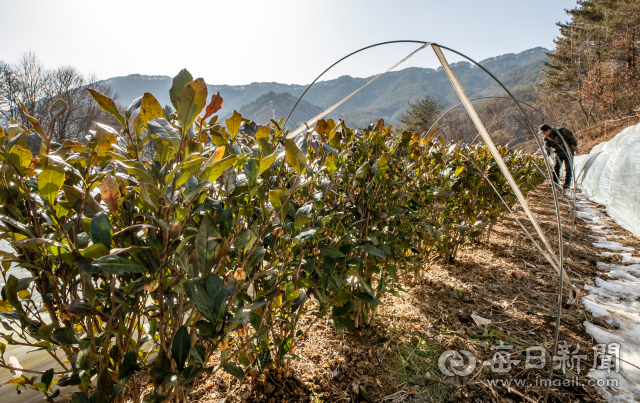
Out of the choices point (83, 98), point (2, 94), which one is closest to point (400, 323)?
point (2, 94)

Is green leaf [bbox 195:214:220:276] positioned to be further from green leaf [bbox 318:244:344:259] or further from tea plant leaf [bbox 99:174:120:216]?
green leaf [bbox 318:244:344:259]

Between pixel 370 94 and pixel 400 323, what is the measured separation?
11663 centimetres

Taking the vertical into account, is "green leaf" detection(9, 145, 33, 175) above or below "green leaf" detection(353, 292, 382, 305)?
above

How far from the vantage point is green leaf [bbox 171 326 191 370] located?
627 mm

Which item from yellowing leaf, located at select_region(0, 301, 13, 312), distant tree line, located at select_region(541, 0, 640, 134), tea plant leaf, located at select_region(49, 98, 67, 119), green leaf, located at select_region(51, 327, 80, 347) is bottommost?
green leaf, located at select_region(51, 327, 80, 347)

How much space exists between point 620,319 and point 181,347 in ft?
8.35

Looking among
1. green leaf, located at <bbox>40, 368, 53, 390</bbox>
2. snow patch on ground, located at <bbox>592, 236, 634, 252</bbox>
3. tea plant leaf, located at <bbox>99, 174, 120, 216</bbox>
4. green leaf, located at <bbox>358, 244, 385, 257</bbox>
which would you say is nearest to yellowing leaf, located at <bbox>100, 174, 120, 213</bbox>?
tea plant leaf, located at <bbox>99, 174, 120, 216</bbox>

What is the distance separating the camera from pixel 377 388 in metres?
1.24

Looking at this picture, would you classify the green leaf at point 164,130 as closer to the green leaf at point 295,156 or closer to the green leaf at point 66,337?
the green leaf at point 295,156

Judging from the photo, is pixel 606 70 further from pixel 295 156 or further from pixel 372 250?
pixel 295 156

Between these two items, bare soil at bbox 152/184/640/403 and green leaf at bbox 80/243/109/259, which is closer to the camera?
green leaf at bbox 80/243/109/259

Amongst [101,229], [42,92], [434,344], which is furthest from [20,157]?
[42,92]

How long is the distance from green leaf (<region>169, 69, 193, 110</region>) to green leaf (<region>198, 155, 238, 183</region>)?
0.44 feet

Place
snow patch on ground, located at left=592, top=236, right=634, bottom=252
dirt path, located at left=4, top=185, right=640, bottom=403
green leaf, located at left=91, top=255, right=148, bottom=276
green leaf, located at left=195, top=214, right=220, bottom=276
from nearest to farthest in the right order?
1. green leaf, located at left=91, top=255, right=148, bottom=276
2. green leaf, located at left=195, top=214, right=220, bottom=276
3. dirt path, located at left=4, top=185, right=640, bottom=403
4. snow patch on ground, located at left=592, top=236, right=634, bottom=252
